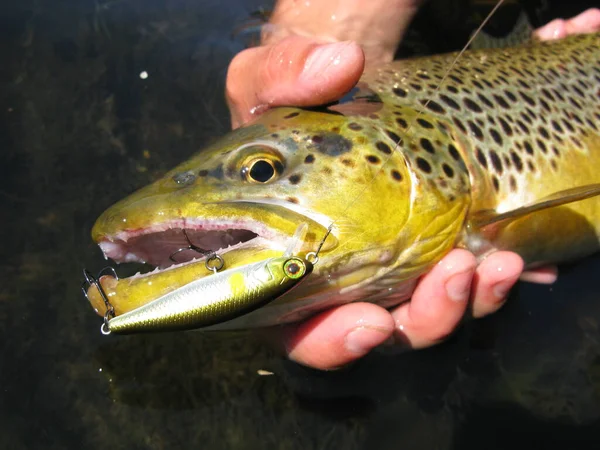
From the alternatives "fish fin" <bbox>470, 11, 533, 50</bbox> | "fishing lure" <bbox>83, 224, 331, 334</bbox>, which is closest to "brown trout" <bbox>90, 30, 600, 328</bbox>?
"fishing lure" <bbox>83, 224, 331, 334</bbox>

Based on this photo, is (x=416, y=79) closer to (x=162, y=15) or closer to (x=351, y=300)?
(x=351, y=300)

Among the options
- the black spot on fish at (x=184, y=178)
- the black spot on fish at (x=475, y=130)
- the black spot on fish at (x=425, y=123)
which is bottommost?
the black spot on fish at (x=475, y=130)

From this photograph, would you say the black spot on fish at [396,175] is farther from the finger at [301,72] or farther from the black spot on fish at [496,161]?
the black spot on fish at [496,161]

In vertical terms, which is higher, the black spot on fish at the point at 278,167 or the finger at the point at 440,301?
the black spot on fish at the point at 278,167

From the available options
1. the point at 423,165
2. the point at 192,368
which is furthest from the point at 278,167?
the point at 192,368

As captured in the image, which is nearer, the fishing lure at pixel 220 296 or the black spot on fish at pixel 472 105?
the fishing lure at pixel 220 296

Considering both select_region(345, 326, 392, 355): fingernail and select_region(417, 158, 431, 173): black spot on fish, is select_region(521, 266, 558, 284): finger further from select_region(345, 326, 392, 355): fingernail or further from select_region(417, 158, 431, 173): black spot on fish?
select_region(345, 326, 392, 355): fingernail

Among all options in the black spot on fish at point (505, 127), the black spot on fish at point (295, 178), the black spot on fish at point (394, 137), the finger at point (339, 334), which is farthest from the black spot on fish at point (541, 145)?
the black spot on fish at point (295, 178)
